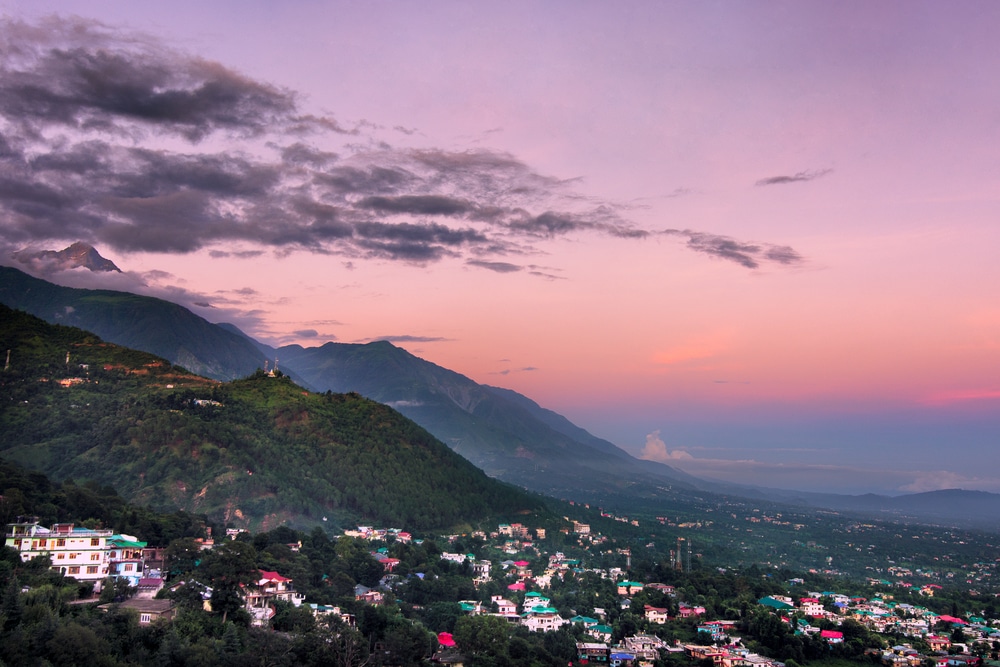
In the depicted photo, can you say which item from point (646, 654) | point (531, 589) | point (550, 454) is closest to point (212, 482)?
point (531, 589)

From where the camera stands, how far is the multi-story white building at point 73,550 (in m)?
25.7

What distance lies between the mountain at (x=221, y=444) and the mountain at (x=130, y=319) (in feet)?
190

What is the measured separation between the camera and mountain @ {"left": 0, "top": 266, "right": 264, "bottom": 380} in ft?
382

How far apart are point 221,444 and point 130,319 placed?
84411 millimetres

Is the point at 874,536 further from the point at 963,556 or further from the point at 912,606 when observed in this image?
the point at 912,606

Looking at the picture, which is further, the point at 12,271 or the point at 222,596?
the point at 12,271

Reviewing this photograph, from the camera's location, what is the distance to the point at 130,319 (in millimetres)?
126688

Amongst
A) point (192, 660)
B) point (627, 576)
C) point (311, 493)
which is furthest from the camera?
point (311, 493)

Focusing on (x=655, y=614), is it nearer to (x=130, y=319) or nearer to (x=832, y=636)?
(x=832, y=636)

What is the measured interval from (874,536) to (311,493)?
65.6 metres

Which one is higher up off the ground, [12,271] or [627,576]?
[12,271]

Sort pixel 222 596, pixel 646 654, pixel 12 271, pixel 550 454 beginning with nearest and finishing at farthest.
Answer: pixel 222 596
pixel 646 654
pixel 12 271
pixel 550 454

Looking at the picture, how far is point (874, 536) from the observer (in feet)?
290

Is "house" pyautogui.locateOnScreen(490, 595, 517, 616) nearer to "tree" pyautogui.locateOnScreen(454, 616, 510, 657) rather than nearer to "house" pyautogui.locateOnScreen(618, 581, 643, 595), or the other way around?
"tree" pyautogui.locateOnScreen(454, 616, 510, 657)
